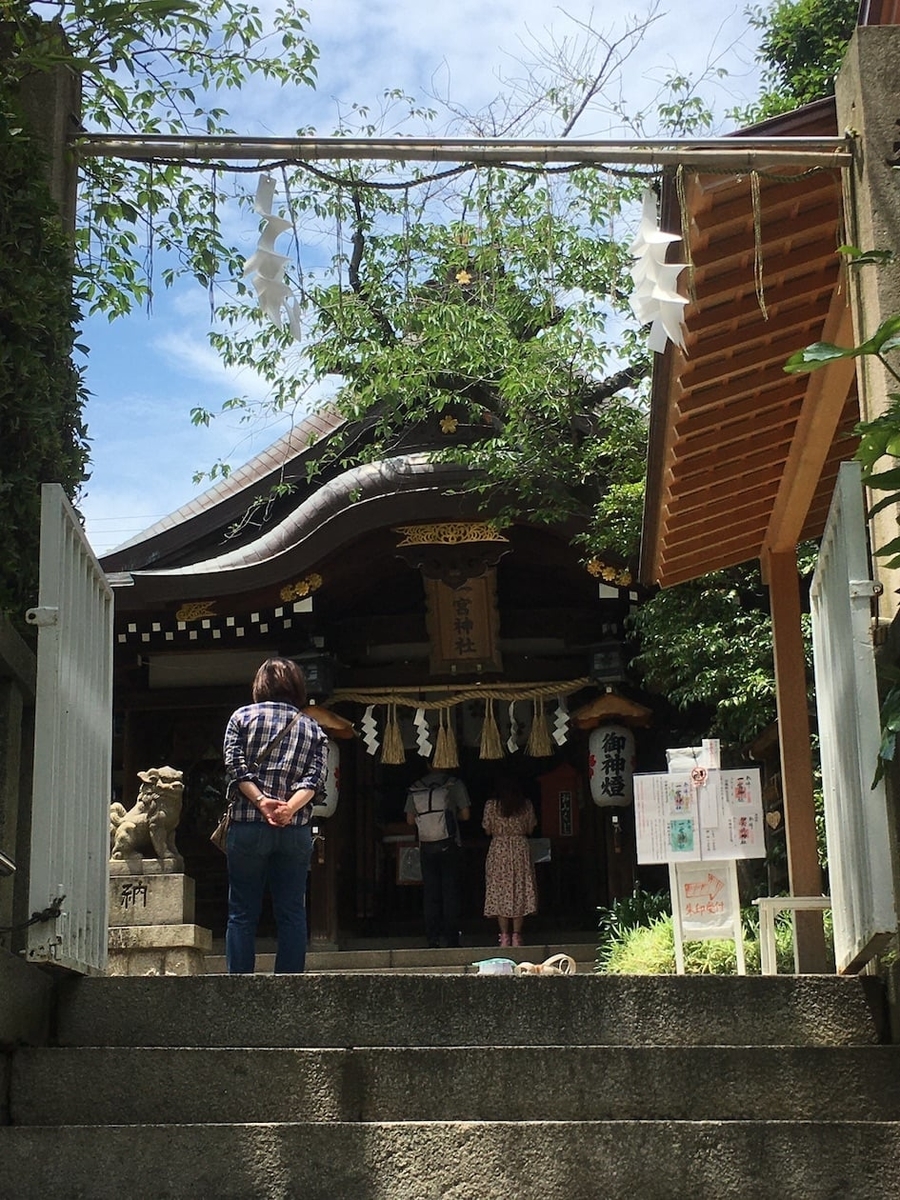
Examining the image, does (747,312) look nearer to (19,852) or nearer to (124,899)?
(19,852)

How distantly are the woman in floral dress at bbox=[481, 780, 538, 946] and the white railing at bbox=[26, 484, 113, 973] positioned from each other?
27.8 feet

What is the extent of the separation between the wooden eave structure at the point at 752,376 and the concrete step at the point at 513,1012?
2494 mm

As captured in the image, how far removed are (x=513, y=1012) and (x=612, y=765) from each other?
9672 mm

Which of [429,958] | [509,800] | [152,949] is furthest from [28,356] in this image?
[509,800]

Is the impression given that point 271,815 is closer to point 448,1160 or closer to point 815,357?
point 448,1160

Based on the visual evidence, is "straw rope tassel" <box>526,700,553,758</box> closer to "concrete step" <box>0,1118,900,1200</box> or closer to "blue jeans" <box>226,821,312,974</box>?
"blue jeans" <box>226,821,312,974</box>

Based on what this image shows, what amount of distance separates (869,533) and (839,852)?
1.09 meters

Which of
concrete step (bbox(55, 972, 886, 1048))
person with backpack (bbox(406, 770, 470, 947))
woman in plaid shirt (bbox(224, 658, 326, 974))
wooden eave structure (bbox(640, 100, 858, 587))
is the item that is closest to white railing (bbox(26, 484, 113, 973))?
concrete step (bbox(55, 972, 886, 1048))

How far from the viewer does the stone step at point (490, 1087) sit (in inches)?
150

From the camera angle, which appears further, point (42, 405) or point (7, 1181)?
point (42, 405)

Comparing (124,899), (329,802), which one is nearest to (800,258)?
(124,899)

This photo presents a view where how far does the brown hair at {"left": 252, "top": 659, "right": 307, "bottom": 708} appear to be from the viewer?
19.8ft

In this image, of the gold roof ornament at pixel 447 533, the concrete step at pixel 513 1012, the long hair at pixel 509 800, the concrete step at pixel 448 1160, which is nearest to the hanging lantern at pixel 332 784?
the long hair at pixel 509 800

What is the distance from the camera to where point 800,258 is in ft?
18.9
